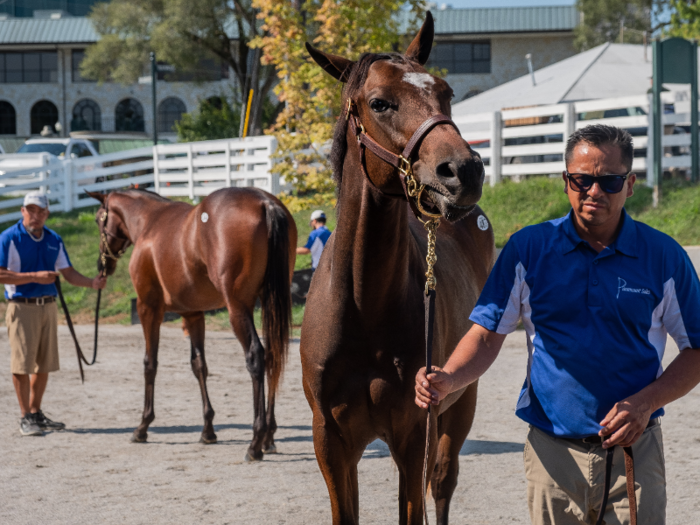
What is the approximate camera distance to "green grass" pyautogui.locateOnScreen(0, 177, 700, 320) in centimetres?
1230

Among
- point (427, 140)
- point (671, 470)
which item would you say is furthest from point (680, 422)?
point (427, 140)

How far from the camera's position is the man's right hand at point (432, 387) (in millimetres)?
2472

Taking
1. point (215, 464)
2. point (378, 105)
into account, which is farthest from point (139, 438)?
point (378, 105)

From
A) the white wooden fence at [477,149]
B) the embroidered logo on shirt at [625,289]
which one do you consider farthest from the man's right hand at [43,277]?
the white wooden fence at [477,149]

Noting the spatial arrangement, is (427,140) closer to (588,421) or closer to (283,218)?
(588,421)

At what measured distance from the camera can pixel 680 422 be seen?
6.30 meters

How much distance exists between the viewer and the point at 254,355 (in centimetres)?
636

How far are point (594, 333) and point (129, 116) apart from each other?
47193 millimetres

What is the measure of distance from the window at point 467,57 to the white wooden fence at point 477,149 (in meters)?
24.1

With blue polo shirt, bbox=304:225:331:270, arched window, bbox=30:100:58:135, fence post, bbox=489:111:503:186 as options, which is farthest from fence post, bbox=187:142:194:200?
arched window, bbox=30:100:58:135

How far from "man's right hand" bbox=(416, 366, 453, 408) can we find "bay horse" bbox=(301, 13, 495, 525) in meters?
→ 0.42

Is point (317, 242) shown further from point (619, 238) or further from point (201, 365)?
point (619, 238)

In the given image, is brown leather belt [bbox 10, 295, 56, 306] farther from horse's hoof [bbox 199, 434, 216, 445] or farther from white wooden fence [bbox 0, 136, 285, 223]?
white wooden fence [bbox 0, 136, 285, 223]

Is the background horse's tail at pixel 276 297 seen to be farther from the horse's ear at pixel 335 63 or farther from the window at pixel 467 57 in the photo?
the window at pixel 467 57
